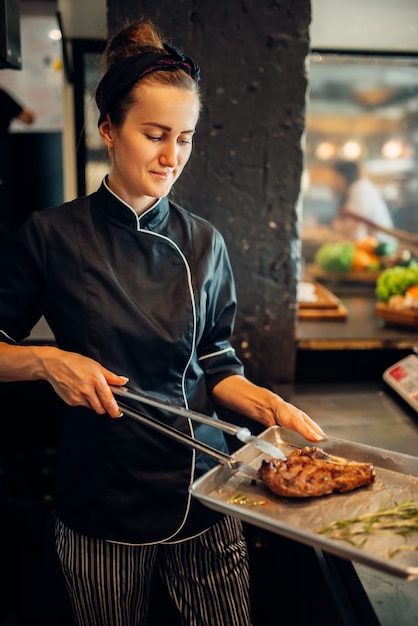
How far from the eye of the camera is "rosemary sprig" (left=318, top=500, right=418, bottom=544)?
121 cm

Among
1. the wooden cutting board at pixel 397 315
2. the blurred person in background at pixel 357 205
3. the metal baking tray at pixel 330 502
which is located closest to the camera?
the metal baking tray at pixel 330 502

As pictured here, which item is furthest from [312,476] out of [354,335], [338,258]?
[338,258]

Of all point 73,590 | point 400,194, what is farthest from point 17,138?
point 73,590

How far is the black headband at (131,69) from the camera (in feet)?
4.58

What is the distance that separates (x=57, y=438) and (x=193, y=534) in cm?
111

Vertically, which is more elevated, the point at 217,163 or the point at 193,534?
the point at 217,163

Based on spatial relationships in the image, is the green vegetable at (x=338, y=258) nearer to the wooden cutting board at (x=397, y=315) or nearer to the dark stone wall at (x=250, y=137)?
the wooden cutting board at (x=397, y=315)

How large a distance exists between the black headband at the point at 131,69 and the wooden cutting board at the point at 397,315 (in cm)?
155

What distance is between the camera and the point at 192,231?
1.67 meters

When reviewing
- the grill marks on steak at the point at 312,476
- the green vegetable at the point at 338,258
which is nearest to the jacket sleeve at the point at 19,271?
the grill marks on steak at the point at 312,476

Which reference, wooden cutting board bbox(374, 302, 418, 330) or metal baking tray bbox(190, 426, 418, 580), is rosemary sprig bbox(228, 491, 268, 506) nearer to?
metal baking tray bbox(190, 426, 418, 580)

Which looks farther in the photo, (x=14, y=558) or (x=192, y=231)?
(x=14, y=558)

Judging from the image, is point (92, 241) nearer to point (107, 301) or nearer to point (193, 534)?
point (107, 301)

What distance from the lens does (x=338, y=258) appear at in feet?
11.0
